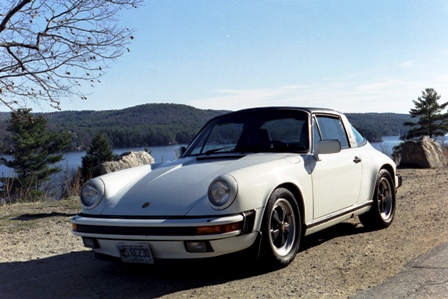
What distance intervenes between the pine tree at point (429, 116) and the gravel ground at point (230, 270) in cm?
5885

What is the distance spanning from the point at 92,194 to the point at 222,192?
4.51ft

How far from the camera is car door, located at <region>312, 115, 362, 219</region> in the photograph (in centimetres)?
531

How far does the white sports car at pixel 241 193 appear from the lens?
423cm

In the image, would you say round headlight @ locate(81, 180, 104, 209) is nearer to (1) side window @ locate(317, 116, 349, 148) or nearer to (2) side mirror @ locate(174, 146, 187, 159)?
(2) side mirror @ locate(174, 146, 187, 159)

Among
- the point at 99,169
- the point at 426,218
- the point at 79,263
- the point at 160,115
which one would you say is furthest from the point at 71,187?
the point at 160,115

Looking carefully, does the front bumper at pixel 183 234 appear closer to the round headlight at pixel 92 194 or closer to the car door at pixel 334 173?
the round headlight at pixel 92 194

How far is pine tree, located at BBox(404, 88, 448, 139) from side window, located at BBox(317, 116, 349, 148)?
58.8 metres

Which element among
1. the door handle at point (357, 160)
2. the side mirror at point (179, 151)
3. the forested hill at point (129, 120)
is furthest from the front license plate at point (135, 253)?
the forested hill at point (129, 120)

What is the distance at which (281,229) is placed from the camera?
4.73 meters

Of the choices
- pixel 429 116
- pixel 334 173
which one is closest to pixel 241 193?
pixel 334 173

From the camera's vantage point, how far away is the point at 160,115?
2019 inches

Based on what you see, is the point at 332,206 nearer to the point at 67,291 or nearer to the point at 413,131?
the point at 67,291

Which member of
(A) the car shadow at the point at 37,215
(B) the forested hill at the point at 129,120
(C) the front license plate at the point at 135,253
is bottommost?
(A) the car shadow at the point at 37,215

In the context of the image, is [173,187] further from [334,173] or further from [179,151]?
[334,173]
